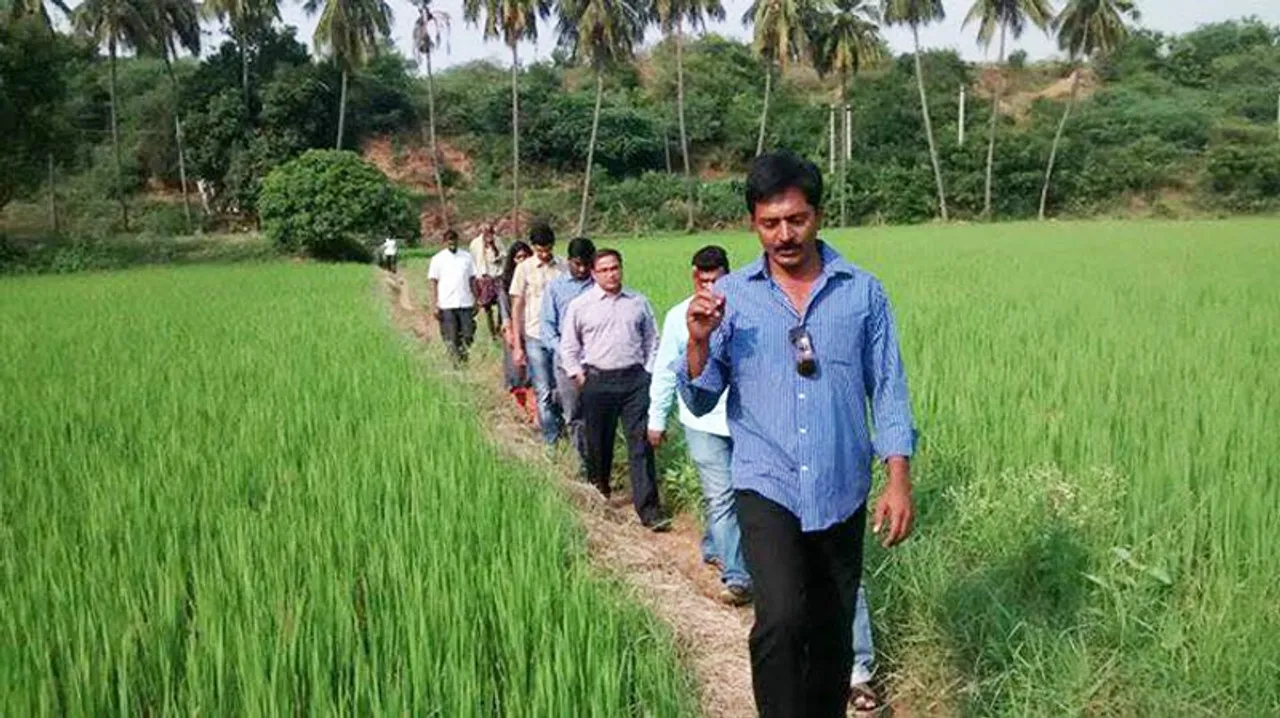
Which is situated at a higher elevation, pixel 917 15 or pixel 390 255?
pixel 917 15

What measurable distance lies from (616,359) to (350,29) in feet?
98.3

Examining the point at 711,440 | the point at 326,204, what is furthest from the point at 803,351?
the point at 326,204

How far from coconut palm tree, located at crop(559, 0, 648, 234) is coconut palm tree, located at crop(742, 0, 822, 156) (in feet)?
15.5

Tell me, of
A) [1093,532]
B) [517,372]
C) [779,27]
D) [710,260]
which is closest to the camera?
[1093,532]

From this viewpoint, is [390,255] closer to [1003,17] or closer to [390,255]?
[390,255]

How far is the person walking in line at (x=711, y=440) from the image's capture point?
3976 mm

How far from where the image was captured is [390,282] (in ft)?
69.1

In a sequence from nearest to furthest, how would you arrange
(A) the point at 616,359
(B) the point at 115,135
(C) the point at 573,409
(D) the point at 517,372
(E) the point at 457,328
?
1. (A) the point at 616,359
2. (C) the point at 573,409
3. (D) the point at 517,372
4. (E) the point at 457,328
5. (B) the point at 115,135

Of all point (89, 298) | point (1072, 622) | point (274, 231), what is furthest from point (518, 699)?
point (274, 231)

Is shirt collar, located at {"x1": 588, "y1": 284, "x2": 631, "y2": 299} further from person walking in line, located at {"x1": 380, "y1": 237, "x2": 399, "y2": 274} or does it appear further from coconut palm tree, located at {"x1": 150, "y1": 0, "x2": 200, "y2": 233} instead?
coconut palm tree, located at {"x1": 150, "y1": 0, "x2": 200, "y2": 233}

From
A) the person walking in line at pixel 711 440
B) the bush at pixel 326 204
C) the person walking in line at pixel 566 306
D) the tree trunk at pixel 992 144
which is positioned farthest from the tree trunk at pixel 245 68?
A: the person walking in line at pixel 711 440

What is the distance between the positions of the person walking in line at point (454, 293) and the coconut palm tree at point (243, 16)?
87.3 ft

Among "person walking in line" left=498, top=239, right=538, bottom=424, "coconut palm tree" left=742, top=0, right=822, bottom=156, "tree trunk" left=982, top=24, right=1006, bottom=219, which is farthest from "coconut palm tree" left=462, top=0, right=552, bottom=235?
"person walking in line" left=498, top=239, right=538, bottom=424

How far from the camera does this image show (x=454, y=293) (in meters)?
9.44
